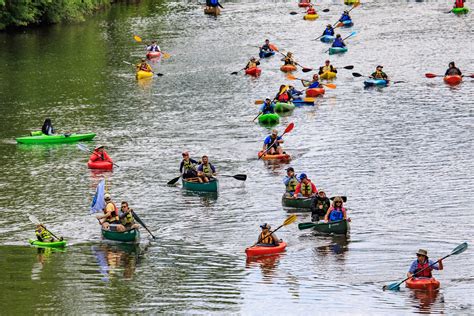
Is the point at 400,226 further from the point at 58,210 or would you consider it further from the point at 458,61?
the point at 458,61

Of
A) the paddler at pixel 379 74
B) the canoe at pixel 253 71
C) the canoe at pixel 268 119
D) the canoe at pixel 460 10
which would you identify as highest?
the canoe at pixel 460 10

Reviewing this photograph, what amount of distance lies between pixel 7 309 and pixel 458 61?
45.4 m

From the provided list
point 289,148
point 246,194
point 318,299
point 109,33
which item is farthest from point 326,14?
point 318,299

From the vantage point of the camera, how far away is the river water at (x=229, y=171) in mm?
31125

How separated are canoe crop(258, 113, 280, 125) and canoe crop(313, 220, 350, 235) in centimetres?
1840

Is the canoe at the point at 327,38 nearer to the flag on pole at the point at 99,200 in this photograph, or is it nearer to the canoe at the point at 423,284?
the flag on pole at the point at 99,200

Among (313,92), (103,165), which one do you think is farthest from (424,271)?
(313,92)

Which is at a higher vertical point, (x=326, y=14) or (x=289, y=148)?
(x=326, y=14)

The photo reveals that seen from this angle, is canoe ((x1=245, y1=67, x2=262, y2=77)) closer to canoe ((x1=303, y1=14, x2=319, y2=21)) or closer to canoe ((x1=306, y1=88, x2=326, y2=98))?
canoe ((x1=306, y1=88, x2=326, y2=98))

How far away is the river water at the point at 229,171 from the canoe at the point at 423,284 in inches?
13.1

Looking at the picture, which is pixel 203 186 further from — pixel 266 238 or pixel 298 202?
pixel 266 238

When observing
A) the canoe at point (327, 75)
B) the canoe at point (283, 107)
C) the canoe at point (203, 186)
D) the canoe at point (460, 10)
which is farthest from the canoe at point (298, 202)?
the canoe at point (460, 10)

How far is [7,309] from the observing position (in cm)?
2962

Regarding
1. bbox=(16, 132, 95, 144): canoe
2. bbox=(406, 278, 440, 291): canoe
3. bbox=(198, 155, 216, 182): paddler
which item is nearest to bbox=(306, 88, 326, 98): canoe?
bbox=(16, 132, 95, 144): canoe
